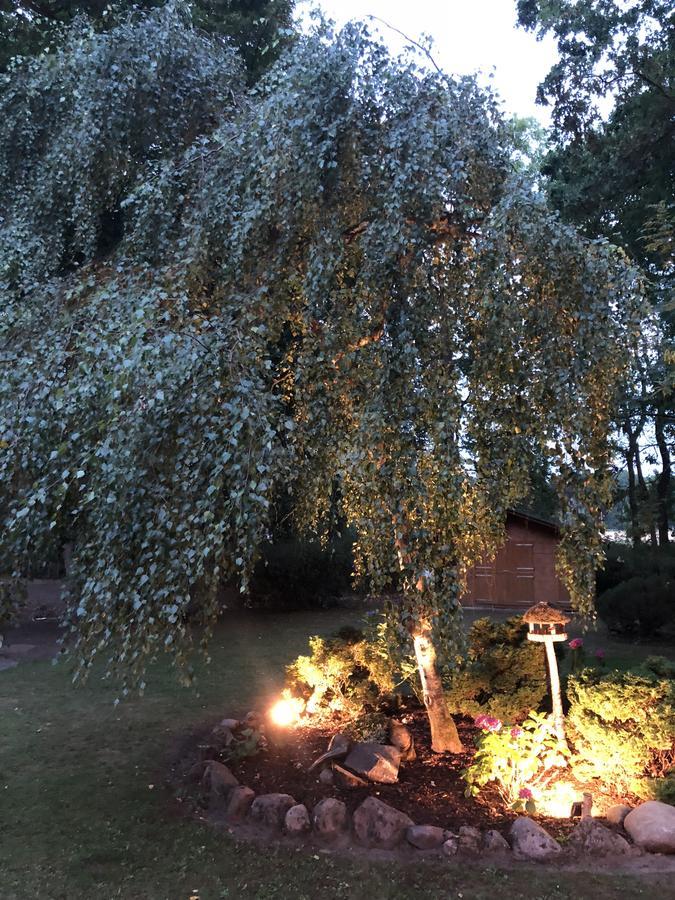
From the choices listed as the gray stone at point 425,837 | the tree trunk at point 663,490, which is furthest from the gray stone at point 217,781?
the tree trunk at point 663,490

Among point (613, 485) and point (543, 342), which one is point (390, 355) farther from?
point (613, 485)

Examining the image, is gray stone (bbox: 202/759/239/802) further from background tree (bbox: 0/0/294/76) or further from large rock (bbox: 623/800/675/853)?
background tree (bbox: 0/0/294/76)

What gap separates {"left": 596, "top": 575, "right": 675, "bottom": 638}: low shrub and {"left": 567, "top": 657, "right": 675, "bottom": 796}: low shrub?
285 inches

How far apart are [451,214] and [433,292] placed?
73cm

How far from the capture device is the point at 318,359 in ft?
14.0

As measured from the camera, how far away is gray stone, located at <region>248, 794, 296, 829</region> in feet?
15.3

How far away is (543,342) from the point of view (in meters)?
4.29

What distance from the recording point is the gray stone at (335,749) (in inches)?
217

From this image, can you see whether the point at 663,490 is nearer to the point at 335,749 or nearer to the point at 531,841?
the point at 335,749

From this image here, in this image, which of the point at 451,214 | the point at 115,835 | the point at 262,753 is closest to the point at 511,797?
the point at 262,753

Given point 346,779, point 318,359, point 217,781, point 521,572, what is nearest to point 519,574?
point 521,572

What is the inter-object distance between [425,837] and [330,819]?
26.3 inches

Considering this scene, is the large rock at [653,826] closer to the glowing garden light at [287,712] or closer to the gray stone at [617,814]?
the gray stone at [617,814]

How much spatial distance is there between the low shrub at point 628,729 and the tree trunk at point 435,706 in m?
1.14
